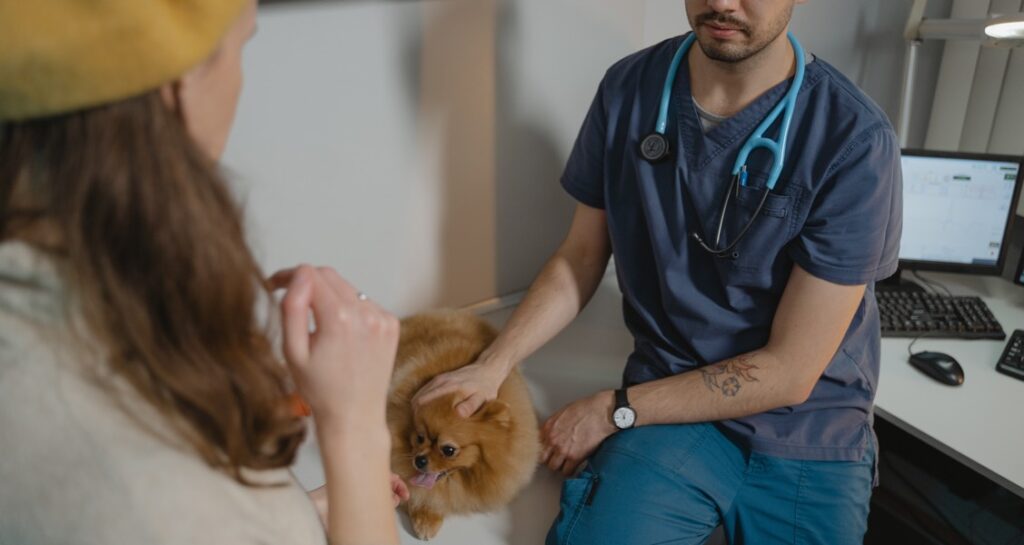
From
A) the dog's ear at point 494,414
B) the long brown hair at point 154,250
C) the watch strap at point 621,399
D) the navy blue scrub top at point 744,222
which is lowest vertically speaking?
the watch strap at point 621,399

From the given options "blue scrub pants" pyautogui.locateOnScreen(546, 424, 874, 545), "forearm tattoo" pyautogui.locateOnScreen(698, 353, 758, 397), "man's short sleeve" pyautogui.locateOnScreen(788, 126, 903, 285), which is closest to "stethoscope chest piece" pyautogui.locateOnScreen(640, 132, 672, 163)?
"man's short sleeve" pyautogui.locateOnScreen(788, 126, 903, 285)

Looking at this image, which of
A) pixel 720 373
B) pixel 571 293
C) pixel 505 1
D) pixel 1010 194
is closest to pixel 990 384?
pixel 1010 194

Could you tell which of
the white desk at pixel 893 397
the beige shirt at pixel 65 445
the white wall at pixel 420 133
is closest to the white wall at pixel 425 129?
the white wall at pixel 420 133

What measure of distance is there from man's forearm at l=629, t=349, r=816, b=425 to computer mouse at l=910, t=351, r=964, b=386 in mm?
445

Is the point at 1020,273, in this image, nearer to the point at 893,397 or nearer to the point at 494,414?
the point at 893,397

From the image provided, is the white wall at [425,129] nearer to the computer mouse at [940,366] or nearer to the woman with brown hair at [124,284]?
the woman with brown hair at [124,284]

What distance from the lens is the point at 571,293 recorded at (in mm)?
1502

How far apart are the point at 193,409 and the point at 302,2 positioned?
3.08ft

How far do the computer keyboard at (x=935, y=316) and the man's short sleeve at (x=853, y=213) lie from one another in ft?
1.76

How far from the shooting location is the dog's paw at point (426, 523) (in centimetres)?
118

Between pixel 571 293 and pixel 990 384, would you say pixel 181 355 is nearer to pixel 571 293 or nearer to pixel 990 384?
pixel 571 293

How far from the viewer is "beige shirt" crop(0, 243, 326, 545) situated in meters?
0.53

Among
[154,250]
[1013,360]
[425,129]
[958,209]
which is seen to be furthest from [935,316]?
[154,250]

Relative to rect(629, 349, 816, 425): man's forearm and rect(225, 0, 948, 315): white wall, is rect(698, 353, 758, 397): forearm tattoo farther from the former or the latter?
rect(225, 0, 948, 315): white wall
